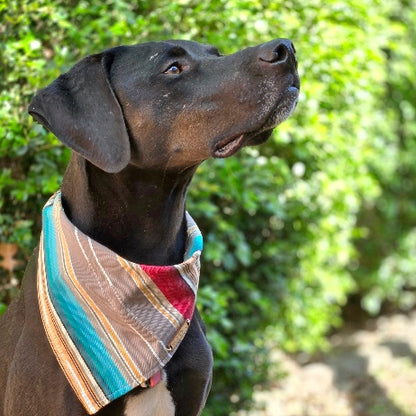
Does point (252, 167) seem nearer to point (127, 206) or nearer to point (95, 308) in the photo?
point (127, 206)

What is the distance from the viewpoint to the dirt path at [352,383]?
636 centimetres

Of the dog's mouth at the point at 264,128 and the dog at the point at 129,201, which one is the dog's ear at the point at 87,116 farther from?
the dog's mouth at the point at 264,128

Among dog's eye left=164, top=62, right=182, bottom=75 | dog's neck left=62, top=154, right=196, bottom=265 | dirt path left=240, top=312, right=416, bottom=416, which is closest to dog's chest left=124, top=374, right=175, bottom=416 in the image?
dog's neck left=62, top=154, right=196, bottom=265

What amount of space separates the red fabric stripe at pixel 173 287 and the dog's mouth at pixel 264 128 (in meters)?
0.43

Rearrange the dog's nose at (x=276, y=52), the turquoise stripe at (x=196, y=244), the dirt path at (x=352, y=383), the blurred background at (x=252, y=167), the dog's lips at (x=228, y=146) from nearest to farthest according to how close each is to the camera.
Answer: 1. the dog's nose at (x=276, y=52)
2. the dog's lips at (x=228, y=146)
3. the turquoise stripe at (x=196, y=244)
4. the blurred background at (x=252, y=167)
5. the dirt path at (x=352, y=383)

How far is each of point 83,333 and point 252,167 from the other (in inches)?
87.4

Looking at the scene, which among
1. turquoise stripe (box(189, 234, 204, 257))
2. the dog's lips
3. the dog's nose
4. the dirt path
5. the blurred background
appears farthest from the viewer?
the dirt path

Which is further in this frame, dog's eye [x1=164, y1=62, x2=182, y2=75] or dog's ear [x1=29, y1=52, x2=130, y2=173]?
dog's eye [x1=164, y1=62, x2=182, y2=75]

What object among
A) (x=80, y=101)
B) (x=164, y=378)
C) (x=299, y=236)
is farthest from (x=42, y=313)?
(x=299, y=236)

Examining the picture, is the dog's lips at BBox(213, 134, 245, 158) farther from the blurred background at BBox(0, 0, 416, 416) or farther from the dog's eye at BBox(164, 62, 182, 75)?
the blurred background at BBox(0, 0, 416, 416)

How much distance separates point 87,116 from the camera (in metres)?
3.00

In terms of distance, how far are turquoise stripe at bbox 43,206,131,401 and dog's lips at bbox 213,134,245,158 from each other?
2.05ft

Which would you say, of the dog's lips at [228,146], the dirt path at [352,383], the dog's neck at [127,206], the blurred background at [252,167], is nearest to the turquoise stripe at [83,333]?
the dog's neck at [127,206]

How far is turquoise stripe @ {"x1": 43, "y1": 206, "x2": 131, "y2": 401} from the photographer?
2.92 metres
